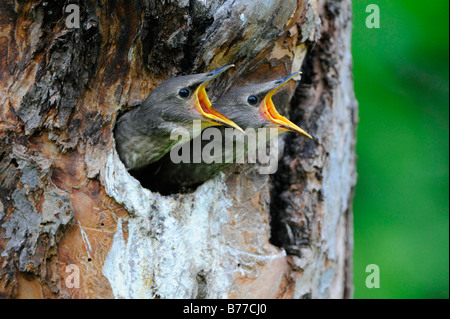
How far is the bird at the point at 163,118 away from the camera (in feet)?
8.13

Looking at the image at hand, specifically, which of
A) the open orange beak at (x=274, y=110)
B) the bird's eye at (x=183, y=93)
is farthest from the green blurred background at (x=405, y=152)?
the bird's eye at (x=183, y=93)

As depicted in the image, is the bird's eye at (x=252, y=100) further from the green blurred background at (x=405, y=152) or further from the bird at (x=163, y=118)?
the green blurred background at (x=405, y=152)

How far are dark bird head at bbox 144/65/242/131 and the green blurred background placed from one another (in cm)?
209

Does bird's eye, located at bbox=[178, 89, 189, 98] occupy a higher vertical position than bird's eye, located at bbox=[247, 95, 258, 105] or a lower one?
higher

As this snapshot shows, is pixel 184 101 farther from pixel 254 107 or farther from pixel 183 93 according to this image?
pixel 254 107

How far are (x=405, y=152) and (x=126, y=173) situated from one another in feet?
8.23

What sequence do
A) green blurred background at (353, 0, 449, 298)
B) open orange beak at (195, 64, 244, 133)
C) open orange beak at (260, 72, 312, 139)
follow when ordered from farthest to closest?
green blurred background at (353, 0, 449, 298)
open orange beak at (260, 72, 312, 139)
open orange beak at (195, 64, 244, 133)

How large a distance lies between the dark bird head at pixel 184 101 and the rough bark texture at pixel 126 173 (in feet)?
0.48

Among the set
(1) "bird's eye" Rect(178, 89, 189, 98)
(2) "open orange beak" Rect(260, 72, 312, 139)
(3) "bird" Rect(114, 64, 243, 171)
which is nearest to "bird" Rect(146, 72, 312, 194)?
(2) "open orange beak" Rect(260, 72, 312, 139)

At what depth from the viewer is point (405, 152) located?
14.4ft

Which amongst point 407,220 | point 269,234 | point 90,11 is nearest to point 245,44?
point 90,11

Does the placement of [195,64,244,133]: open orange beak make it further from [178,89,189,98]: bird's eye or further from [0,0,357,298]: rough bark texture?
[0,0,357,298]: rough bark texture

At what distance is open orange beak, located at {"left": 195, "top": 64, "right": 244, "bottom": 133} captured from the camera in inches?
95.1

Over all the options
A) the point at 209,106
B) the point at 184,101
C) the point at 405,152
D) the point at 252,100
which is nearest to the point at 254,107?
the point at 252,100
